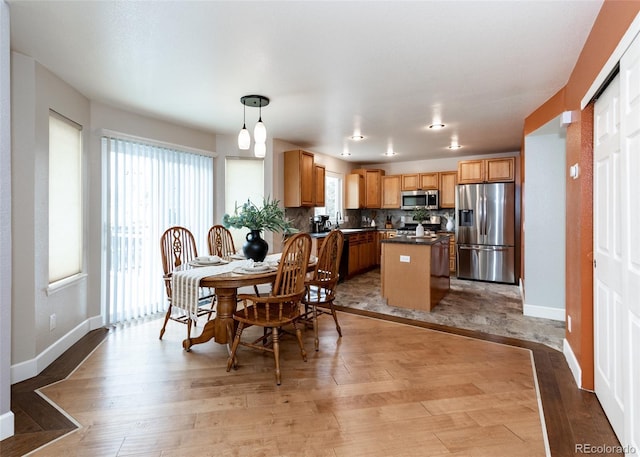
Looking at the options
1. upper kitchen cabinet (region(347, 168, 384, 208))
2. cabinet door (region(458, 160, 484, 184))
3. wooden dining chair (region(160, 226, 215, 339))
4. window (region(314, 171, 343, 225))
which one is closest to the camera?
wooden dining chair (region(160, 226, 215, 339))

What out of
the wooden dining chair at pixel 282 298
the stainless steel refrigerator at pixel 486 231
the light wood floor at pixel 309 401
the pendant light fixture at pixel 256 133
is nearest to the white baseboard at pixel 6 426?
the light wood floor at pixel 309 401

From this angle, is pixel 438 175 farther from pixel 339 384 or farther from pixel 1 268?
pixel 1 268

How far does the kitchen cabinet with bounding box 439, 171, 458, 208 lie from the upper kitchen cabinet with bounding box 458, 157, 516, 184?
1.99 feet

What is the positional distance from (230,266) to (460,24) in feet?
8.20

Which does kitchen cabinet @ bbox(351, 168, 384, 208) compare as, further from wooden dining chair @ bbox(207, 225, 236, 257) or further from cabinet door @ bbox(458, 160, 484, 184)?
wooden dining chair @ bbox(207, 225, 236, 257)

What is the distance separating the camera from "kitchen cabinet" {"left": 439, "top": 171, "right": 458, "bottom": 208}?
6792 millimetres

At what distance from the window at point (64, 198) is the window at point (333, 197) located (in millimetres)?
4496

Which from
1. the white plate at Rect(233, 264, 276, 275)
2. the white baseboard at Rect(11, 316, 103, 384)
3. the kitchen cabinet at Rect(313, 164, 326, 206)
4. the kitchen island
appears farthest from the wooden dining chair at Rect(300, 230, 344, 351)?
the kitchen cabinet at Rect(313, 164, 326, 206)

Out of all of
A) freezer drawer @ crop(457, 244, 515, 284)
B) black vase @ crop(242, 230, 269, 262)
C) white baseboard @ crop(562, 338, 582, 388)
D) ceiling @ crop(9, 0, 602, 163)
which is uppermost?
ceiling @ crop(9, 0, 602, 163)

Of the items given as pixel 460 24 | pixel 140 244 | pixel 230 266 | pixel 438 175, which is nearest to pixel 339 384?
pixel 230 266

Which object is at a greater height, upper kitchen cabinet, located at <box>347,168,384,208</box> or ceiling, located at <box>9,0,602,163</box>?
ceiling, located at <box>9,0,602,163</box>

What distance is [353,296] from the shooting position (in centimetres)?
486

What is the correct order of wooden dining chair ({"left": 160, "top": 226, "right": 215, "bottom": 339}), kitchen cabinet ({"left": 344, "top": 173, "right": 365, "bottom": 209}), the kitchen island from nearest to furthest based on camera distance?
wooden dining chair ({"left": 160, "top": 226, "right": 215, "bottom": 339}), the kitchen island, kitchen cabinet ({"left": 344, "top": 173, "right": 365, "bottom": 209})

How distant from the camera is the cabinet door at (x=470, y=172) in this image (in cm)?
599
